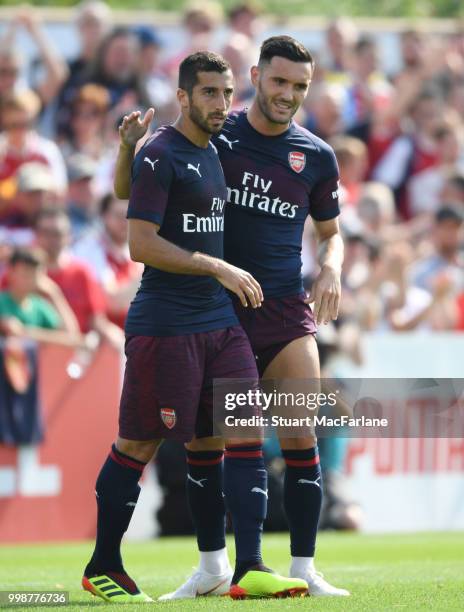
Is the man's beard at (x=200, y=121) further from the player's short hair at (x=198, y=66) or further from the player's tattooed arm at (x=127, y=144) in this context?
the player's tattooed arm at (x=127, y=144)

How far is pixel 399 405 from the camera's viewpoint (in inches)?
435

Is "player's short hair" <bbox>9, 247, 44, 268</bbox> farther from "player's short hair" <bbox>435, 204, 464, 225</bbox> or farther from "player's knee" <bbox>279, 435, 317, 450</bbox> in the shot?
"player's knee" <bbox>279, 435, 317, 450</bbox>

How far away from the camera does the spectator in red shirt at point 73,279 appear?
11539mm

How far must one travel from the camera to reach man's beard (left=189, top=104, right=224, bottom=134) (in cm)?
641

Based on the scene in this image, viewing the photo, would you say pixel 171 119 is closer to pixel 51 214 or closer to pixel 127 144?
pixel 51 214

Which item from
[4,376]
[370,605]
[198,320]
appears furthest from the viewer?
[4,376]

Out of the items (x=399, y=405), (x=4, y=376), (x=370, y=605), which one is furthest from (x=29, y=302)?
(x=370, y=605)

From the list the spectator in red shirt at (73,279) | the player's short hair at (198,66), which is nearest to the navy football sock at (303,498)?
the player's short hair at (198,66)

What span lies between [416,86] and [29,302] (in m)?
6.76

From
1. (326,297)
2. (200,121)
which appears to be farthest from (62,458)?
(200,121)

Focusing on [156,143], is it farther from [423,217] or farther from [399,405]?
[423,217]

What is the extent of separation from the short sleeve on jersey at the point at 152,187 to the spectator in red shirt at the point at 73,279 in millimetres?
5197

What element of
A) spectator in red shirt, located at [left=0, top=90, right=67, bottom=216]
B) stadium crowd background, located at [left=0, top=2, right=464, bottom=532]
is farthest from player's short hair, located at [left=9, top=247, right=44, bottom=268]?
spectator in red shirt, located at [left=0, top=90, right=67, bottom=216]

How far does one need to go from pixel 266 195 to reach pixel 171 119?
24.4ft
